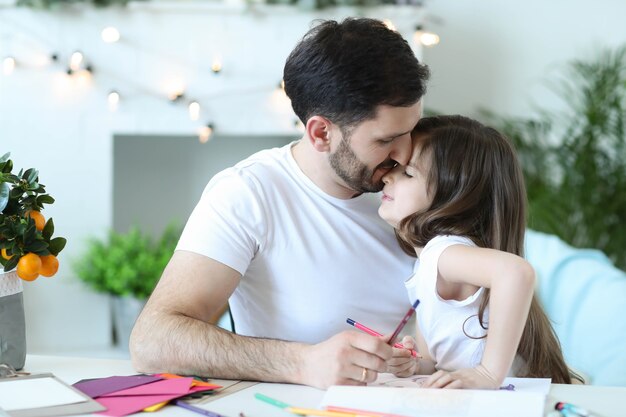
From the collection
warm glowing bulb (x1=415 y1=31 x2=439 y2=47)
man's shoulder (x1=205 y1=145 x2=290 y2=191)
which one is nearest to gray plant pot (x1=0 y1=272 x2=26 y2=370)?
man's shoulder (x1=205 y1=145 x2=290 y2=191)

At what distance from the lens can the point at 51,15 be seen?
4.14 meters

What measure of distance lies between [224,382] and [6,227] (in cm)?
44

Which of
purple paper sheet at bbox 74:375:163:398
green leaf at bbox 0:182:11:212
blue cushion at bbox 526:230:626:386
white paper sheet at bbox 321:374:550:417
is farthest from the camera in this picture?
blue cushion at bbox 526:230:626:386

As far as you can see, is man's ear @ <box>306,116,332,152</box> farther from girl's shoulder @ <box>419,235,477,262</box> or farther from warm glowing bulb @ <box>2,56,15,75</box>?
warm glowing bulb @ <box>2,56,15,75</box>

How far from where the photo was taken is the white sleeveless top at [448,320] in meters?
1.67

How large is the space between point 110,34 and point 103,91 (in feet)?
0.87

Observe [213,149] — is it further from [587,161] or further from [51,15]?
[587,161]

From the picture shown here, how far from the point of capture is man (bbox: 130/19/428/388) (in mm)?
1723

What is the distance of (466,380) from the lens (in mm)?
1419

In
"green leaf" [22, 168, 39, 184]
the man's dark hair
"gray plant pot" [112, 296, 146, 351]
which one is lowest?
"gray plant pot" [112, 296, 146, 351]

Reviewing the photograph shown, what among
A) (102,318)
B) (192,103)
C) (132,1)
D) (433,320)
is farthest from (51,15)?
(433,320)

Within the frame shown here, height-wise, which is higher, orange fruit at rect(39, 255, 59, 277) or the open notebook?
orange fruit at rect(39, 255, 59, 277)

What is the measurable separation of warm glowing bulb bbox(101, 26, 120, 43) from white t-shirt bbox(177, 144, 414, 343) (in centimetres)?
237

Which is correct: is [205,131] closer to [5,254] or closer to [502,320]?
[5,254]
